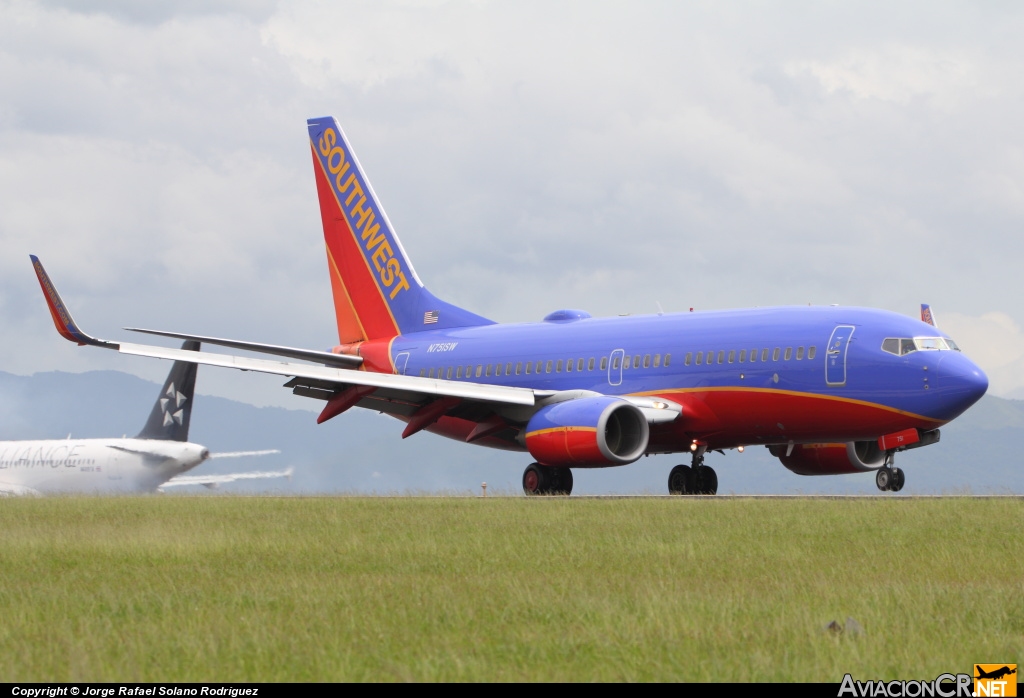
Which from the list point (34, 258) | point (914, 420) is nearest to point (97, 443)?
point (34, 258)

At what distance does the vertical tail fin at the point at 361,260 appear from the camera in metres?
37.4

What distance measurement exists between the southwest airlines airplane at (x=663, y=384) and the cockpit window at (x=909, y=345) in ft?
0.08

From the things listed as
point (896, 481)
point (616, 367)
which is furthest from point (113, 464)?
point (896, 481)

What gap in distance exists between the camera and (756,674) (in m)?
8.02

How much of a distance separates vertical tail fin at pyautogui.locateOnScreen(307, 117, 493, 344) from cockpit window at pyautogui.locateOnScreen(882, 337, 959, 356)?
13.1 metres

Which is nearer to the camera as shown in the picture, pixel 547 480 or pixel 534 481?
pixel 547 480

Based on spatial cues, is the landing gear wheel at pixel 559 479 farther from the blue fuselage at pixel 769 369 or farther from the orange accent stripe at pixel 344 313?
the orange accent stripe at pixel 344 313

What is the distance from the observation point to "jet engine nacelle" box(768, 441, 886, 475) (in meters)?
30.4

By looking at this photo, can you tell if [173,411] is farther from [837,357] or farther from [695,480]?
[837,357]

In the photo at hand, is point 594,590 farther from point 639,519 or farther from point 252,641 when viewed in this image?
point 639,519

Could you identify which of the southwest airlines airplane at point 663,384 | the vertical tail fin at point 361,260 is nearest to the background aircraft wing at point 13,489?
the vertical tail fin at point 361,260

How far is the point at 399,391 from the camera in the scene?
3052 cm

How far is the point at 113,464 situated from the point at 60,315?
23431 mm

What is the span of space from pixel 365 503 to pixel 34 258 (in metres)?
9.92
